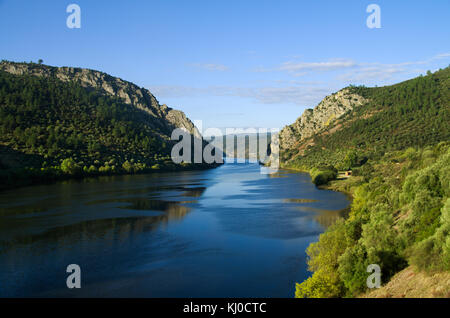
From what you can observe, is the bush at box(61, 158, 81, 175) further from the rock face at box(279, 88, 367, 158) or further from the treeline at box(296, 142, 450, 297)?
the rock face at box(279, 88, 367, 158)

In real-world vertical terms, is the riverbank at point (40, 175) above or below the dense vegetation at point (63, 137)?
below

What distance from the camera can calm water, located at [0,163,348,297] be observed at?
919 inches

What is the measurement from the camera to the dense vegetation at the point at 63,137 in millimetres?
87188

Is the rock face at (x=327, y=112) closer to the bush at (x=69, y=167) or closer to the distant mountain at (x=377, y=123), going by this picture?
the distant mountain at (x=377, y=123)

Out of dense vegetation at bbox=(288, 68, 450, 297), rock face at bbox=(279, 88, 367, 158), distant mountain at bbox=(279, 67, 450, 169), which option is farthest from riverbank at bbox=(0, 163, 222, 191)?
rock face at bbox=(279, 88, 367, 158)

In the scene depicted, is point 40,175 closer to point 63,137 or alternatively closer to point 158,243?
point 63,137

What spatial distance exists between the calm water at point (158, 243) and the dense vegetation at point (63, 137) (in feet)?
82.7

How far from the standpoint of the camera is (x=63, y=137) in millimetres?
108625

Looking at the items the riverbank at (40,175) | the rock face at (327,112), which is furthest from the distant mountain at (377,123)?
the riverbank at (40,175)

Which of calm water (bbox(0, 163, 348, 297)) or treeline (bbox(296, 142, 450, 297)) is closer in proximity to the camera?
treeline (bbox(296, 142, 450, 297))

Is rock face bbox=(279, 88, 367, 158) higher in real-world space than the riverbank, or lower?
higher

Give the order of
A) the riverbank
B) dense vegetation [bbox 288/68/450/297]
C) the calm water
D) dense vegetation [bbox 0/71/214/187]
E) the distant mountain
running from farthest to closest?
the distant mountain
dense vegetation [bbox 0/71/214/187]
the riverbank
the calm water
dense vegetation [bbox 288/68/450/297]

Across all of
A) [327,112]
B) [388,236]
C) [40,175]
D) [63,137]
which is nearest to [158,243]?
[388,236]

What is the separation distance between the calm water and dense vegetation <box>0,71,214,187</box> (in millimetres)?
25198
